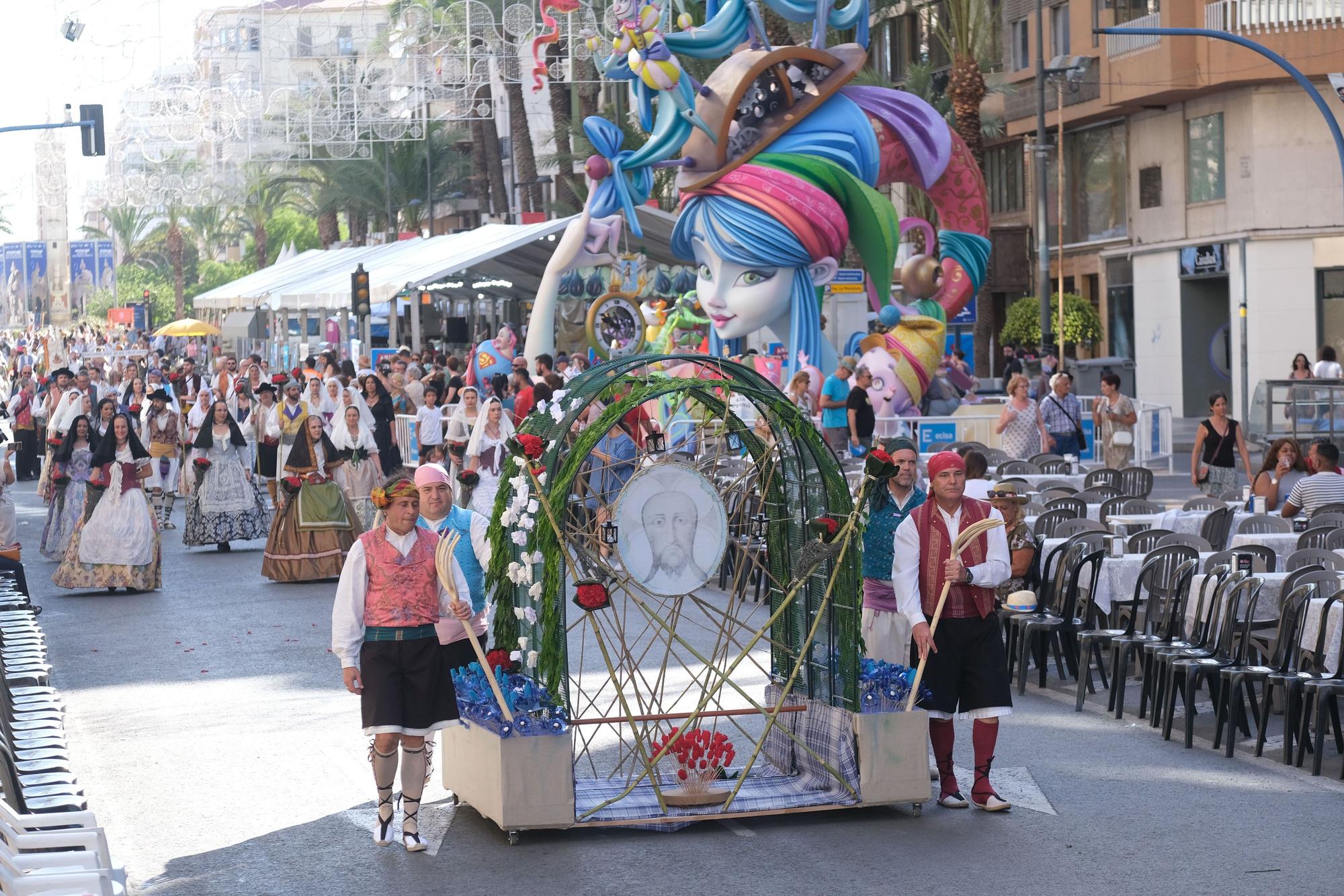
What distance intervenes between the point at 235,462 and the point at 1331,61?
942 inches

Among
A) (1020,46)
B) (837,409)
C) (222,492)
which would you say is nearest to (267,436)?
(222,492)

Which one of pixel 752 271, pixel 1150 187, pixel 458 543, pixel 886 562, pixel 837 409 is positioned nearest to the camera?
pixel 886 562

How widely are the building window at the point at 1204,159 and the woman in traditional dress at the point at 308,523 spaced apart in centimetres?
2547

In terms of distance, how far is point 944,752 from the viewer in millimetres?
9289

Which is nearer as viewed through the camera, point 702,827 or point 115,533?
point 702,827

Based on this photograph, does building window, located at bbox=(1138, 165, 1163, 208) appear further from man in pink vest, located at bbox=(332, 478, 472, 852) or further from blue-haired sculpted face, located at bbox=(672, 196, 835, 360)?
man in pink vest, located at bbox=(332, 478, 472, 852)

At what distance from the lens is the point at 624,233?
37.8m

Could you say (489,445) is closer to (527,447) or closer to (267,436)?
(267,436)

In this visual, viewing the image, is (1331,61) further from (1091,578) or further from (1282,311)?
(1091,578)

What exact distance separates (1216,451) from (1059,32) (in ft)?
101

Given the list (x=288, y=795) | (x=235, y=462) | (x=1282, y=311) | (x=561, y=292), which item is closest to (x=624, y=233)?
(x=561, y=292)

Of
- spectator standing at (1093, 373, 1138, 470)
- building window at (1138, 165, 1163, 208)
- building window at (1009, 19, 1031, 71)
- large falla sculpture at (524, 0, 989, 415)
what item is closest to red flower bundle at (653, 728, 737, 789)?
spectator standing at (1093, 373, 1138, 470)

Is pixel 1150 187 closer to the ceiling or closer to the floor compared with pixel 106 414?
Answer: closer to the ceiling

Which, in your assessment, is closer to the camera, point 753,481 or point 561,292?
point 753,481
